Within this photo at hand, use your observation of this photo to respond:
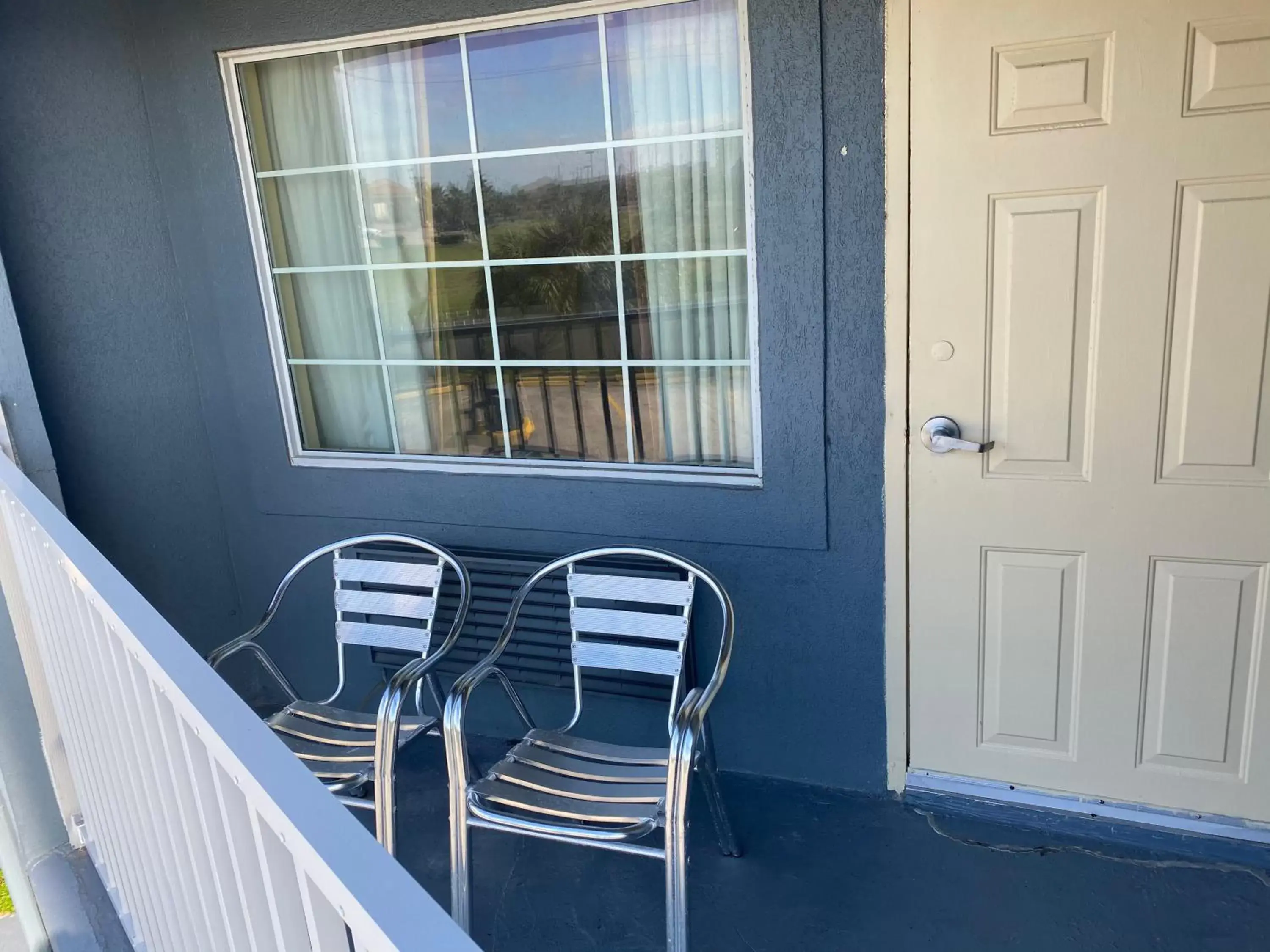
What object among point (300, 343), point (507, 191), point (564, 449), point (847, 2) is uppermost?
point (847, 2)

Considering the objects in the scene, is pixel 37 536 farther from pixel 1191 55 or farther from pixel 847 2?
pixel 1191 55

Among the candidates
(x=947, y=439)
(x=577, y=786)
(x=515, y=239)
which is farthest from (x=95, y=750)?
(x=947, y=439)

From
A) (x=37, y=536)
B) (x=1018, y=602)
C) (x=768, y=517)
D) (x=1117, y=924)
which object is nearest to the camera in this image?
(x=37, y=536)

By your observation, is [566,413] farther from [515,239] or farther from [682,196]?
[682,196]

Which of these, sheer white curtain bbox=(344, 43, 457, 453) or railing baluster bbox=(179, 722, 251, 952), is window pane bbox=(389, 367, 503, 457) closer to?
sheer white curtain bbox=(344, 43, 457, 453)

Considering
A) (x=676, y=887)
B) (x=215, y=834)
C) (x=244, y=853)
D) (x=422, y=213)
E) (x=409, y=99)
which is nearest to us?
(x=244, y=853)

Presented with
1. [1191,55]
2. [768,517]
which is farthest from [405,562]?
[1191,55]

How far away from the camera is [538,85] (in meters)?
2.55

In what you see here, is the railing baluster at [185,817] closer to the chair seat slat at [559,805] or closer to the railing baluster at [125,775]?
the railing baluster at [125,775]

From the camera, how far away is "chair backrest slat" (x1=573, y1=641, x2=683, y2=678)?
238cm

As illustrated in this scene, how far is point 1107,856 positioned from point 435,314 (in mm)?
2428

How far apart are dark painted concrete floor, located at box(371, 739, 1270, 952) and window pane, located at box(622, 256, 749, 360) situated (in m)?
1.33

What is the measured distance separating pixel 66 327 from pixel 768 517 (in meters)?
2.18

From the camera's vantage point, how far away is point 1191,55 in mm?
1914
